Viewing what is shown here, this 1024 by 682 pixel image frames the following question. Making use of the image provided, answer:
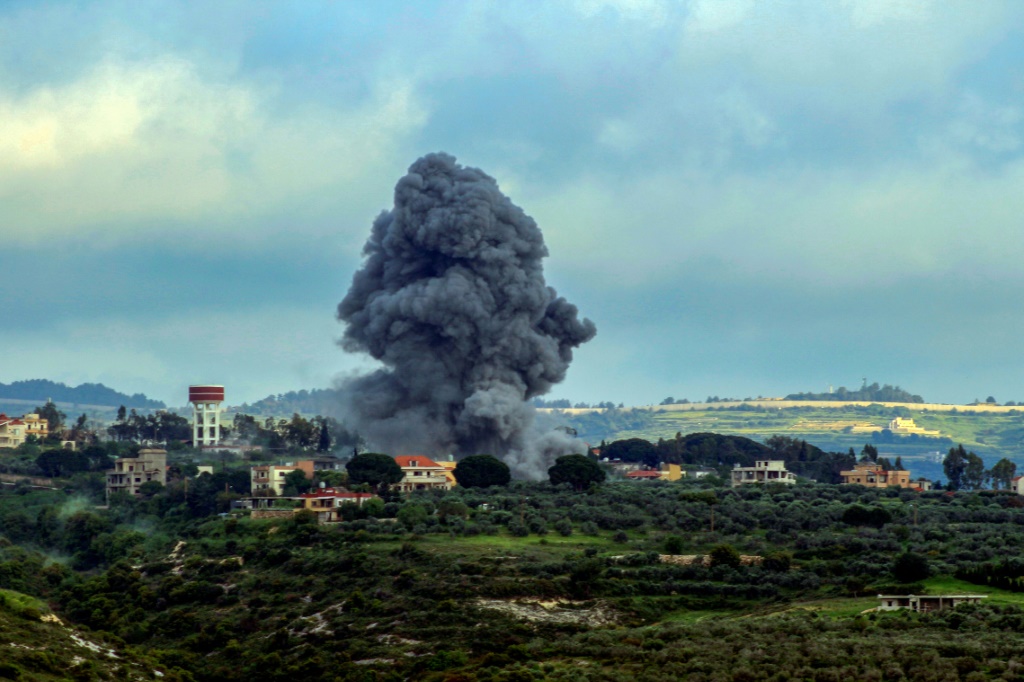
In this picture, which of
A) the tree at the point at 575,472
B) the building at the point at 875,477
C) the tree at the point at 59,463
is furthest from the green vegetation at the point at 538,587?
the building at the point at 875,477

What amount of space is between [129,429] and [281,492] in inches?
2681

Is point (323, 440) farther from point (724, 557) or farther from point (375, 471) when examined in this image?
point (724, 557)

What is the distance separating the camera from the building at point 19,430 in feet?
525

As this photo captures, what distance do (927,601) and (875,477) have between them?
237 ft

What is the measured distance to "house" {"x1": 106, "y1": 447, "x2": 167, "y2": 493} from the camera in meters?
126

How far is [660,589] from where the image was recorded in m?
76.1

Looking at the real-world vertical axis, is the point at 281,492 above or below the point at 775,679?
above

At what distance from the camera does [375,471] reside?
110 metres

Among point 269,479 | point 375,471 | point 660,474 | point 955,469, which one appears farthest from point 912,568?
point 955,469

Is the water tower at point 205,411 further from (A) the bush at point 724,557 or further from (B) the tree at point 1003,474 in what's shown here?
(A) the bush at point 724,557

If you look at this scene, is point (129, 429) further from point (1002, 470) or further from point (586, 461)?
point (1002, 470)

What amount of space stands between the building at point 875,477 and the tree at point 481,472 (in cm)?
3975

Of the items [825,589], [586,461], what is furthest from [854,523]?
[586,461]

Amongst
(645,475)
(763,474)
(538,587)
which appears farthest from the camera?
(645,475)
